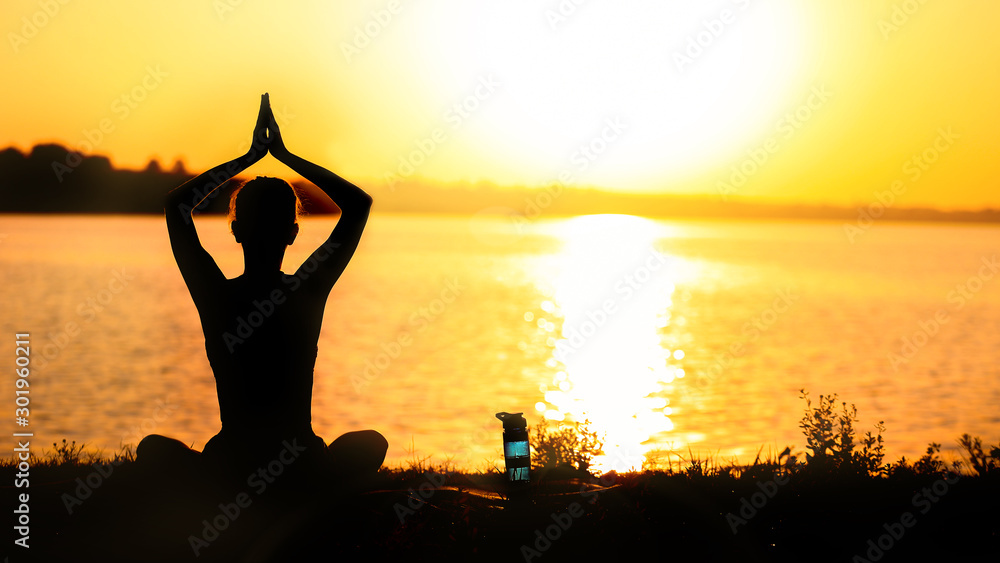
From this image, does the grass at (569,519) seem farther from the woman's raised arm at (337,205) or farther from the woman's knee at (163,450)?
the woman's raised arm at (337,205)

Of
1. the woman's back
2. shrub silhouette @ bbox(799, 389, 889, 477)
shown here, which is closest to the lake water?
the woman's back

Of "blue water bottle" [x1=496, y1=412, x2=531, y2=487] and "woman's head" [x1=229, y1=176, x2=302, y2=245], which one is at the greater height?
"woman's head" [x1=229, y1=176, x2=302, y2=245]

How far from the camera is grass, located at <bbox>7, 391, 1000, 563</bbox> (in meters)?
5.78

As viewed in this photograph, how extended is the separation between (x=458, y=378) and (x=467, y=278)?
5373cm

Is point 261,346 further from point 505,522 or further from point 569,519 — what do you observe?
point 569,519

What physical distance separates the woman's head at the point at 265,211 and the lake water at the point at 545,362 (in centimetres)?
91

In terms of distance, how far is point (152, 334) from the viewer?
36.1 m

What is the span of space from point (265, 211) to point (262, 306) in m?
0.61

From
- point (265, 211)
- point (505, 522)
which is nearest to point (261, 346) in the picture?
point (265, 211)

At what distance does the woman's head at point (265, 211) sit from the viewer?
534cm

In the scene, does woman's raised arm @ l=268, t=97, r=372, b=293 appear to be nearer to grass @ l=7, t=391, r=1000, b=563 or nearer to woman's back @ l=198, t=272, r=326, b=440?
woman's back @ l=198, t=272, r=326, b=440

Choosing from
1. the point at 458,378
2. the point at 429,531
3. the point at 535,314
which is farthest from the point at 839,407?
the point at 535,314

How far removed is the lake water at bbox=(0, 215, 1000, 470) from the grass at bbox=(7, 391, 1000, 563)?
128cm

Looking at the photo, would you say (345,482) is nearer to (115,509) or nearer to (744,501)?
(115,509)
